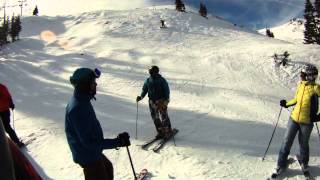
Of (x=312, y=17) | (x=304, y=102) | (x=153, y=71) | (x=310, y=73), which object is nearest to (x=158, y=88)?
(x=153, y=71)

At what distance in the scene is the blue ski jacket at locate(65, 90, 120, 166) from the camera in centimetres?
554

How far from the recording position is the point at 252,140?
11.6 metres

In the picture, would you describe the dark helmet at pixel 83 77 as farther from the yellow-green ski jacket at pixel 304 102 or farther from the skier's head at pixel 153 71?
the skier's head at pixel 153 71

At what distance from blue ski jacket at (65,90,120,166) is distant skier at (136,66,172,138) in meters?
5.66

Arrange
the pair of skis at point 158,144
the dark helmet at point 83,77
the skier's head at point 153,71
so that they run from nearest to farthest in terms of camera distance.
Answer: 1. the dark helmet at point 83,77
2. the pair of skis at point 158,144
3. the skier's head at point 153,71

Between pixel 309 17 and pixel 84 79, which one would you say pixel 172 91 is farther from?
pixel 309 17

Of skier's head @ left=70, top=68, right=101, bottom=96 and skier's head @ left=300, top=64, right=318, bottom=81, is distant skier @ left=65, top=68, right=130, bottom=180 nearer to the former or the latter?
skier's head @ left=70, top=68, right=101, bottom=96

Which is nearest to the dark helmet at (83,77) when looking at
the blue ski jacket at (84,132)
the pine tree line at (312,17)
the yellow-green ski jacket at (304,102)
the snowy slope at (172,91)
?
the blue ski jacket at (84,132)

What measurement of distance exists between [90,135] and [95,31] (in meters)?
32.3

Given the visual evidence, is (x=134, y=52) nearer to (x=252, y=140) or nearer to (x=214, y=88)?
(x=214, y=88)

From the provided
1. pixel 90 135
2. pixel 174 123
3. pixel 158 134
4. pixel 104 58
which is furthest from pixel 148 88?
pixel 104 58

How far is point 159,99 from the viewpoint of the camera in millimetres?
11445

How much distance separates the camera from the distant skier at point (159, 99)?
1141cm

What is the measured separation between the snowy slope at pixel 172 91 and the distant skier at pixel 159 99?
488mm
